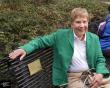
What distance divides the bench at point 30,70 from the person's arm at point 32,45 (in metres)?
0.13

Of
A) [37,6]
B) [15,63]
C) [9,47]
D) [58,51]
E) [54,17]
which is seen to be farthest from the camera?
[37,6]

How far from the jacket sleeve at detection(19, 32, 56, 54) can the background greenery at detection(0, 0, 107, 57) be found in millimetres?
1694

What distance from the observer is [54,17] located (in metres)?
10.6

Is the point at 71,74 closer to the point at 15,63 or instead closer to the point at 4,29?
the point at 15,63

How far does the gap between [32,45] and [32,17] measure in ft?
15.0

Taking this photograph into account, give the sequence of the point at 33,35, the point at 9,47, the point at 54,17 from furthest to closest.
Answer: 1. the point at 54,17
2. the point at 33,35
3. the point at 9,47

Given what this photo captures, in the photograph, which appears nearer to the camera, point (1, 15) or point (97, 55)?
point (97, 55)

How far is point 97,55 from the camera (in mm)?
5848

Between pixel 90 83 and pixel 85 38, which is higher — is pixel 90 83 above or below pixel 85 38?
below

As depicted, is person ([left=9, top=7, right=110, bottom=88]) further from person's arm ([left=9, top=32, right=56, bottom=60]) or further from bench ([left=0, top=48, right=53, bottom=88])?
bench ([left=0, top=48, right=53, bottom=88])

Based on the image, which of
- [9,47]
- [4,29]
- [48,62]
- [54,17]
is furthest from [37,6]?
[48,62]

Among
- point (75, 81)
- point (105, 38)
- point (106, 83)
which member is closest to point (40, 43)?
point (75, 81)

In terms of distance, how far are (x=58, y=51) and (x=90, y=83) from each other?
21.8 inches

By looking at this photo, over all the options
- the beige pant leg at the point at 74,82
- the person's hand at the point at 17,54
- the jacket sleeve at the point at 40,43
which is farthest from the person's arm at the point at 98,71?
the person's hand at the point at 17,54
